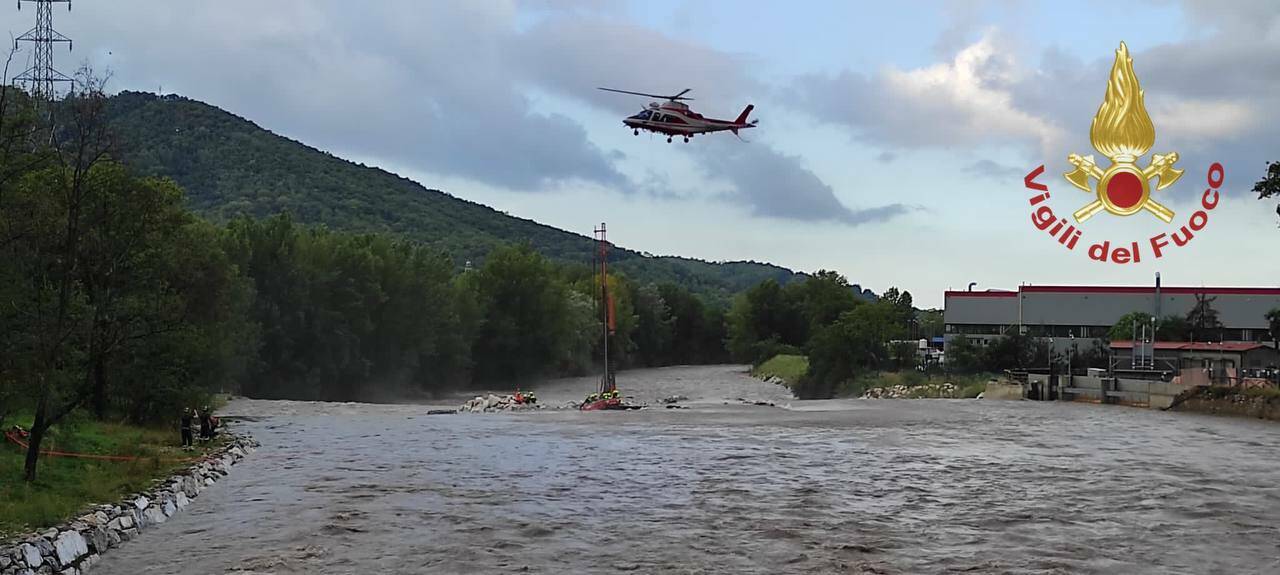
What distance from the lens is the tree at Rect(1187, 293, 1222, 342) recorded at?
88188 millimetres

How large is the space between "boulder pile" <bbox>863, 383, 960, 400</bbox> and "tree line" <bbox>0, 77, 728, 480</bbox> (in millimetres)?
32668

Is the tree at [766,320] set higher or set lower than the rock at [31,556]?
higher

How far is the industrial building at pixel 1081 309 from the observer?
302 ft

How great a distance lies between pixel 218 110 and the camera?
143 m

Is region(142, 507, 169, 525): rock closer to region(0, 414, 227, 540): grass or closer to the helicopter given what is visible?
region(0, 414, 227, 540): grass

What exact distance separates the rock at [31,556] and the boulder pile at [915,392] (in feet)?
211

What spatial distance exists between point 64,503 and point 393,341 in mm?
64890

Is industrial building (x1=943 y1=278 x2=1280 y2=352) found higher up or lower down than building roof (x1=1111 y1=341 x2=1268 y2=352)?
higher up

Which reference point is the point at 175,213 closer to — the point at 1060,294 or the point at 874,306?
the point at 874,306

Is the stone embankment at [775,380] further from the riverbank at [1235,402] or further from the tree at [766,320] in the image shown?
the riverbank at [1235,402]

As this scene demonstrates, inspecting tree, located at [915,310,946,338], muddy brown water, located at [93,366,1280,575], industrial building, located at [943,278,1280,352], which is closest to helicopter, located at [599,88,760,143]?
muddy brown water, located at [93,366,1280,575]

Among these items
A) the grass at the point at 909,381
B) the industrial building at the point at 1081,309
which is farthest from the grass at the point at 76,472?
the industrial building at the point at 1081,309

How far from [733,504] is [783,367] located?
3503 inches

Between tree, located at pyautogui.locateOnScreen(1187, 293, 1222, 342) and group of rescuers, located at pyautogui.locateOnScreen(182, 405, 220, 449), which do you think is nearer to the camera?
group of rescuers, located at pyautogui.locateOnScreen(182, 405, 220, 449)
